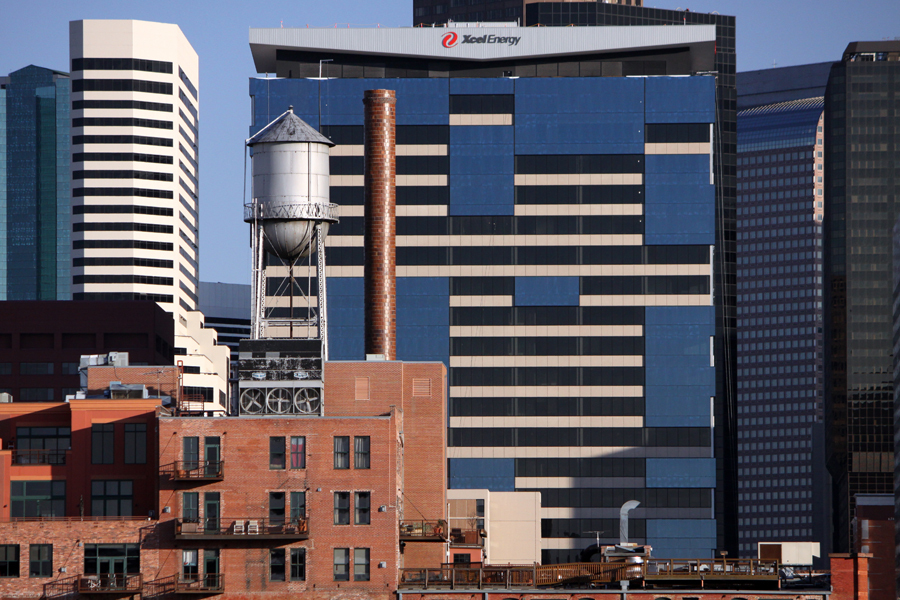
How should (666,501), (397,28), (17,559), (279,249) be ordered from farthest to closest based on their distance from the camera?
1. (397,28)
2. (666,501)
3. (279,249)
4. (17,559)

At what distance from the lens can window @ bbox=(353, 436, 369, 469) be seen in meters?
105

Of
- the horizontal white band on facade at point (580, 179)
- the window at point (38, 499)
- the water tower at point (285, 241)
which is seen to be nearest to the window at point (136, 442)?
the window at point (38, 499)

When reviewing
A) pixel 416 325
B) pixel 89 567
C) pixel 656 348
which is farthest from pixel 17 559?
pixel 656 348

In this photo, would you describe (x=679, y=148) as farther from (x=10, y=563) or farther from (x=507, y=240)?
(x=10, y=563)

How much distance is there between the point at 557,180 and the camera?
178 metres

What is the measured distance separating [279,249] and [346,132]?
6906cm

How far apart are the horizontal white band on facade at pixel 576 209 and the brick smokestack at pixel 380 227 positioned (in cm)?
3607

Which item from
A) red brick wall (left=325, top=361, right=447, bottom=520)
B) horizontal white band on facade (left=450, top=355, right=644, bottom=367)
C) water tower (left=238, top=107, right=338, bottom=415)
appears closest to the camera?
water tower (left=238, top=107, right=338, bottom=415)

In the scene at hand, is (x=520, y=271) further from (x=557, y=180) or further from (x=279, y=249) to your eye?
(x=279, y=249)

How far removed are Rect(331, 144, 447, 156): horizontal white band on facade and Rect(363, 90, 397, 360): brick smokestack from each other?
33.1m

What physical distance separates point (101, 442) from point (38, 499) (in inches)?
243

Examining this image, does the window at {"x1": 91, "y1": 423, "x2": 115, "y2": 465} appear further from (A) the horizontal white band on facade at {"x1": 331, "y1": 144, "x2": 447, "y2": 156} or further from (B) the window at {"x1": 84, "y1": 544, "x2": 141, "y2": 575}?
(A) the horizontal white band on facade at {"x1": 331, "y1": 144, "x2": 447, "y2": 156}

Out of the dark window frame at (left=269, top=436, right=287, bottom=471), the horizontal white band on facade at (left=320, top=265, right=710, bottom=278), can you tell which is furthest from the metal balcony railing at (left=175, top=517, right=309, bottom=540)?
the horizontal white band on facade at (left=320, top=265, right=710, bottom=278)

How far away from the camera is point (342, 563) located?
103812 millimetres
